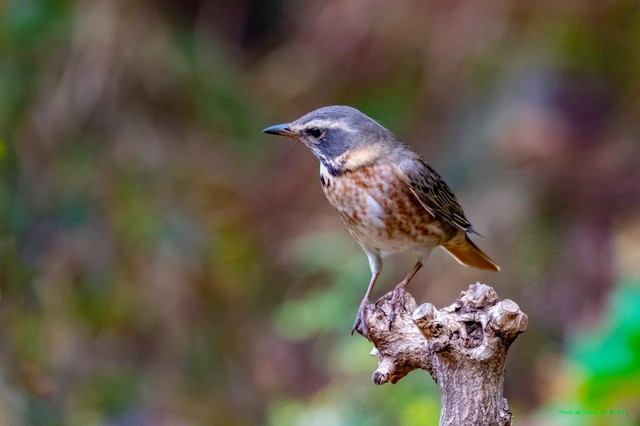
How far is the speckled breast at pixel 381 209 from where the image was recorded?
3682 millimetres

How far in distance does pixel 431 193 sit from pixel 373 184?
0.26 m

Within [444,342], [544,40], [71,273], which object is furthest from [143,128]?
[444,342]

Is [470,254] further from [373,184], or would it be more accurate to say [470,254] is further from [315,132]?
[315,132]

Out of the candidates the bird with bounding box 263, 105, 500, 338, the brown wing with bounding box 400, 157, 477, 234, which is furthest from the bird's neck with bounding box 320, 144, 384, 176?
the brown wing with bounding box 400, 157, 477, 234

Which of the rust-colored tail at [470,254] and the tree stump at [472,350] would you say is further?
the rust-colored tail at [470,254]

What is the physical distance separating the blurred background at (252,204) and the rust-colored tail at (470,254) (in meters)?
0.60

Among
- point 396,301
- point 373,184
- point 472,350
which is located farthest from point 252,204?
point 472,350

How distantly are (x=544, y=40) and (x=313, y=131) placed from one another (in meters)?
2.80

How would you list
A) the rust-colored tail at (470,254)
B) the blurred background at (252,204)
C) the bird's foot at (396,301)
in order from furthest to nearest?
the blurred background at (252,204)
the rust-colored tail at (470,254)
the bird's foot at (396,301)

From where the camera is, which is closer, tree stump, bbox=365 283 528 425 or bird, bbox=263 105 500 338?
tree stump, bbox=365 283 528 425

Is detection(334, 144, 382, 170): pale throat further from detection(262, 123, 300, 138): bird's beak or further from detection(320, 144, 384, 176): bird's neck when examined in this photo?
detection(262, 123, 300, 138): bird's beak

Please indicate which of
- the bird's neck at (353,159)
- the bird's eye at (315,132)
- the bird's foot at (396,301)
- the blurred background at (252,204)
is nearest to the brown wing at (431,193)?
the bird's neck at (353,159)

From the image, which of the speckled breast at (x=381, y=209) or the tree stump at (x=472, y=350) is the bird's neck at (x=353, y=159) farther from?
the tree stump at (x=472, y=350)

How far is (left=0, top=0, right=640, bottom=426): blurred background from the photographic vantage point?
507cm
